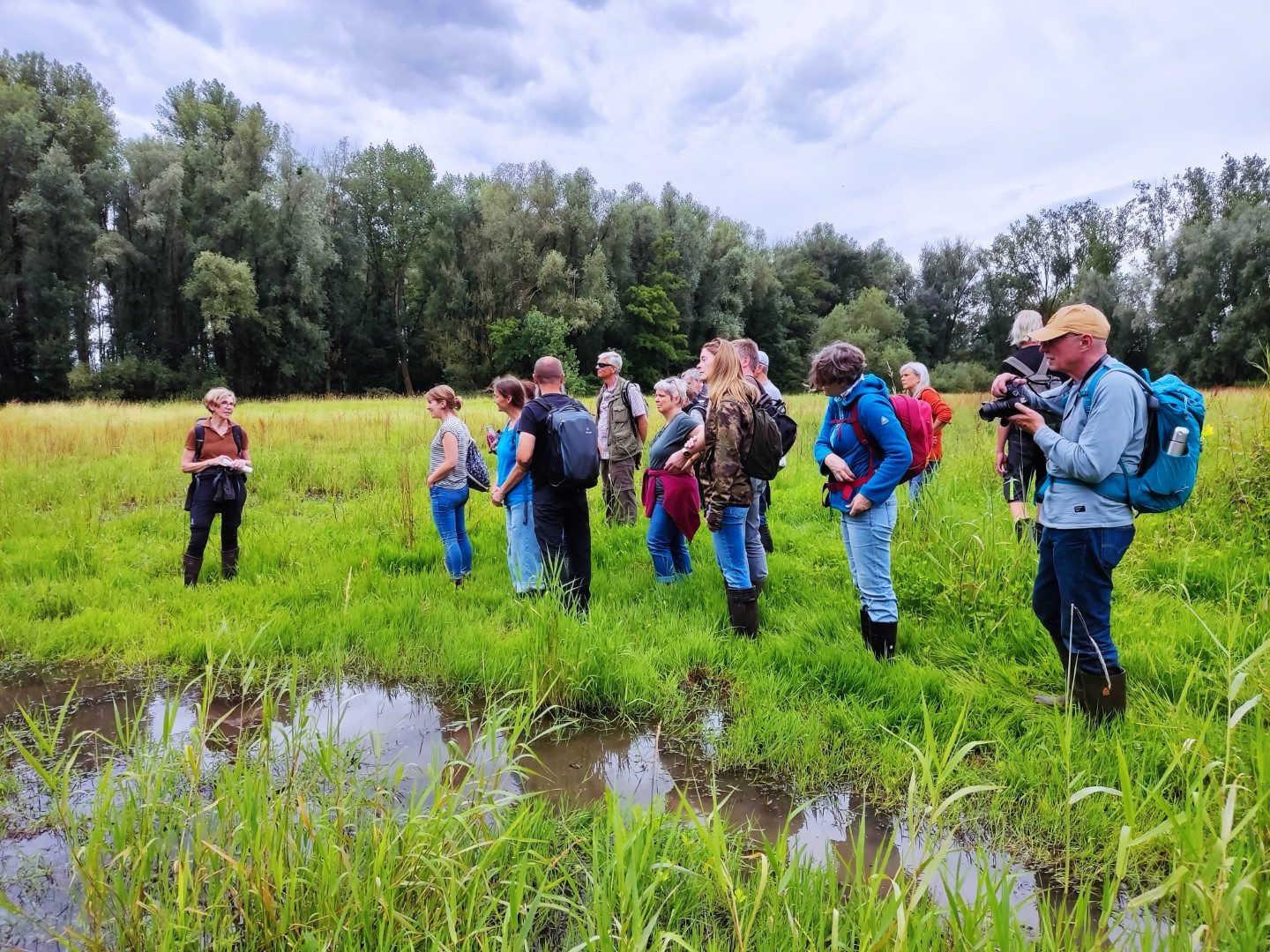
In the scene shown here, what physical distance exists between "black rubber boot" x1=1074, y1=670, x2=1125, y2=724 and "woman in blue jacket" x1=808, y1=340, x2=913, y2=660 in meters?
0.99

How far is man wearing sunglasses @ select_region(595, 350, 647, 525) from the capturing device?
6.99 meters

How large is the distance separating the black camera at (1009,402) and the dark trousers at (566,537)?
2597 millimetres

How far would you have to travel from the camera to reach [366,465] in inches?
406

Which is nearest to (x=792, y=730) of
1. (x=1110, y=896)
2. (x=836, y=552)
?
(x=1110, y=896)

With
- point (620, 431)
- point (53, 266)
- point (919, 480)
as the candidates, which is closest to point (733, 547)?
point (620, 431)

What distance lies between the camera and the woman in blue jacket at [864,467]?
12.2 feet

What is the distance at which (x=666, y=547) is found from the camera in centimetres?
533

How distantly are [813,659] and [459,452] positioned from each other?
323 cm

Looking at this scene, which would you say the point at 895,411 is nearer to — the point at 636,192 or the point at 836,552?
the point at 836,552

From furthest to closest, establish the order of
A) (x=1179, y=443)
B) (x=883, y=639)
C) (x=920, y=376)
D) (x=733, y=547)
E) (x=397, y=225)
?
(x=397, y=225) < (x=920, y=376) < (x=733, y=547) < (x=883, y=639) < (x=1179, y=443)

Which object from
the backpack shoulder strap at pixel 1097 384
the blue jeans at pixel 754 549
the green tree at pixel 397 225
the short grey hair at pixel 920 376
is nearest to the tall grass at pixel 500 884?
the backpack shoulder strap at pixel 1097 384

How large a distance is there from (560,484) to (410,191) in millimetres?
44671

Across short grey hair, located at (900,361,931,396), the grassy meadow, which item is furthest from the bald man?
short grey hair, located at (900,361,931,396)

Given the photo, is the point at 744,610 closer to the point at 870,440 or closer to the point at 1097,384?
the point at 870,440
